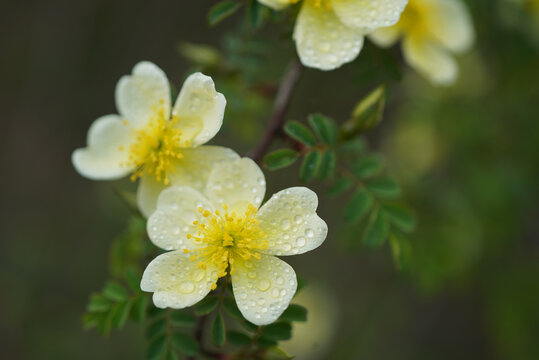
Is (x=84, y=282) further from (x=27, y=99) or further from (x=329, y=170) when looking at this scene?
(x=329, y=170)

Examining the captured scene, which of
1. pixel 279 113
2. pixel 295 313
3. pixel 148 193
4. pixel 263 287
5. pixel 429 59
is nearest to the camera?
pixel 263 287

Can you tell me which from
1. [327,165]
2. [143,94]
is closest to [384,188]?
[327,165]

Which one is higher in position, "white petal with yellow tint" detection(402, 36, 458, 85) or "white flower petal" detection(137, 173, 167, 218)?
"white petal with yellow tint" detection(402, 36, 458, 85)

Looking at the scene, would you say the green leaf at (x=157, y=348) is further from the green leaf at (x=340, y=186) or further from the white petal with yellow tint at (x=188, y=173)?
the green leaf at (x=340, y=186)

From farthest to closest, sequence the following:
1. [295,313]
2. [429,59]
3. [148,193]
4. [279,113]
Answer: [429,59], [279,113], [148,193], [295,313]

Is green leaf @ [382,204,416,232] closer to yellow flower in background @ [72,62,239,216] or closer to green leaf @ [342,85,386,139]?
green leaf @ [342,85,386,139]

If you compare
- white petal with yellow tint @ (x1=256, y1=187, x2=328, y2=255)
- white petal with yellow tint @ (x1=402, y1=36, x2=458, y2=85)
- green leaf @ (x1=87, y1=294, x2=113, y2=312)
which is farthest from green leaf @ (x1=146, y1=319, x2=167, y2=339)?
white petal with yellow tint @ (x1=402, y1=36, x2=458, y2=85)

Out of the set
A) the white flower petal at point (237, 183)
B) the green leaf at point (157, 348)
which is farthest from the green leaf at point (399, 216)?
the green leaf at point (157, 348)

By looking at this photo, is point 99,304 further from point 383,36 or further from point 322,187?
point 383,36
